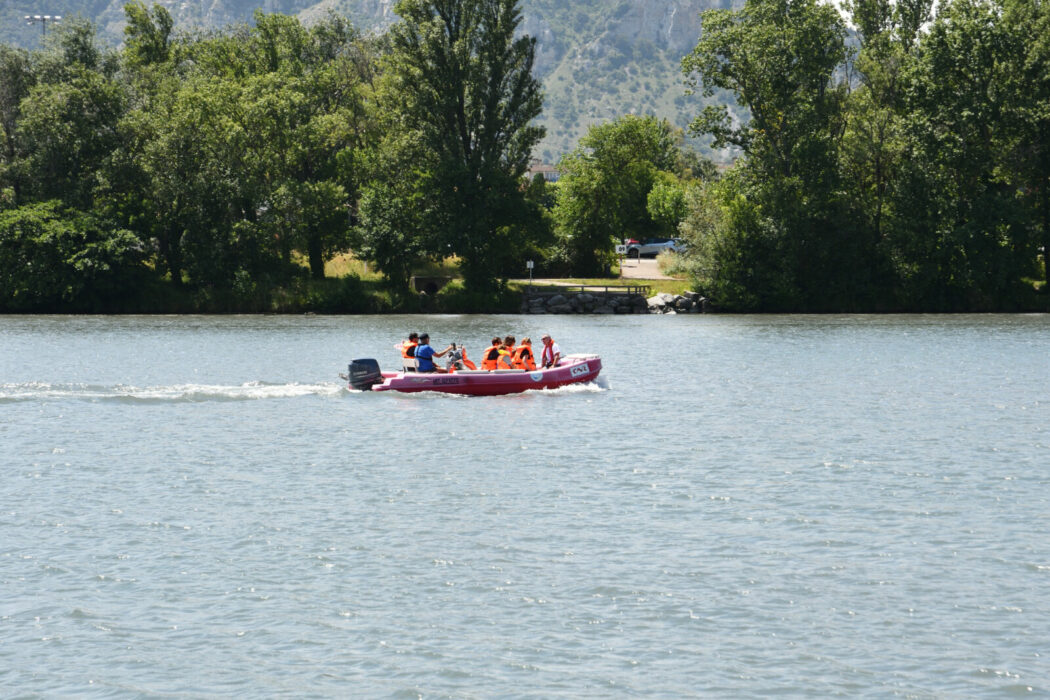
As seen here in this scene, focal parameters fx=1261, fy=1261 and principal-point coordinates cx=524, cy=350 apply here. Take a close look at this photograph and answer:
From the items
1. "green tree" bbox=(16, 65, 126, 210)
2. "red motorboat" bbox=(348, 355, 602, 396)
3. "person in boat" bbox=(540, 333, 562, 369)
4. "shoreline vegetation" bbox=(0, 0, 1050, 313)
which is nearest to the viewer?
"red motorboat" bbox=(348, 355, 602, 396)

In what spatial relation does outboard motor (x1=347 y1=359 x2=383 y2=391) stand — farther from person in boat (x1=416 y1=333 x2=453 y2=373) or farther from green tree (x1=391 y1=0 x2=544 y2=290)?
green tree (x1=391 y1=0 x2=544 y2=290)

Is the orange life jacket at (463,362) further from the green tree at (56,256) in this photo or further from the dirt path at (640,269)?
the dirt path at (640,269)

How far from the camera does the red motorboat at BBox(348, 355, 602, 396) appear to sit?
3881 centimetres

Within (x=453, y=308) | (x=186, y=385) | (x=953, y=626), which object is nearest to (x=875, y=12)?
(x=453, y=308)

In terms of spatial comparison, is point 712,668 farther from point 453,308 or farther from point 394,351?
point 453,308

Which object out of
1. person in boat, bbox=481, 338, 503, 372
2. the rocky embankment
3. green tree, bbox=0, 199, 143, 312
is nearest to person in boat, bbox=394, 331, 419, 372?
person in boat, bbox=481, 338, 503, 372

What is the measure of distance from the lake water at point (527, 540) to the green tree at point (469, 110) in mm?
35071

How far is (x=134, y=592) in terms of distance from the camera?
17.9 meters

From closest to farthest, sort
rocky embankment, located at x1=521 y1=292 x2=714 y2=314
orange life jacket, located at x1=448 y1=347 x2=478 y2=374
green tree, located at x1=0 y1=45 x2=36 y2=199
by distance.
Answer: orange life jacket, located at x1=448 y1=347 x2=478 y2=374 < rocky embankment, located at x1=521 y1=292 x2=714 y2=314 < green tree, located at x1=0 y1=45 x2=36 y2=199

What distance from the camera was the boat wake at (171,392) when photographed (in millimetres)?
38844

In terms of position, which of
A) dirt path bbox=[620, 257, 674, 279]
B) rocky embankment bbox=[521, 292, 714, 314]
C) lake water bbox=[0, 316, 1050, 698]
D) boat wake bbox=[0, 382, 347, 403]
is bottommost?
lake water bbox=[0, 316, 1050, 698]

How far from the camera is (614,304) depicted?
79750 millimetres

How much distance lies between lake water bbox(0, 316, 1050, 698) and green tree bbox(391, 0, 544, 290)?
115 feet

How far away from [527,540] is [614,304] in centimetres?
5925
